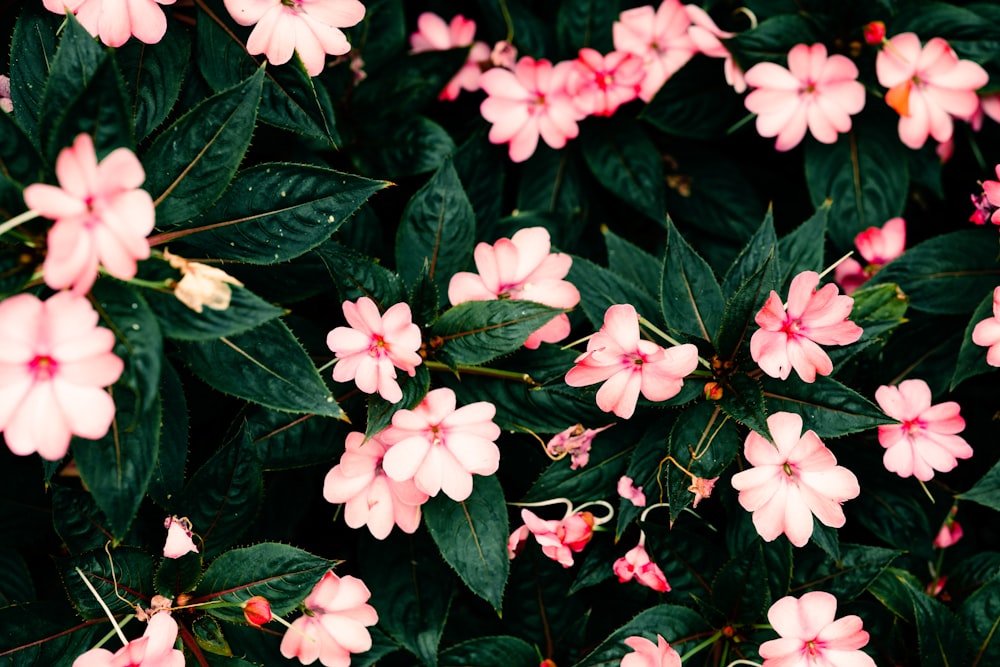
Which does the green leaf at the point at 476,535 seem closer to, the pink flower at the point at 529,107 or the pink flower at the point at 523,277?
the pink flower at the point at 523,277

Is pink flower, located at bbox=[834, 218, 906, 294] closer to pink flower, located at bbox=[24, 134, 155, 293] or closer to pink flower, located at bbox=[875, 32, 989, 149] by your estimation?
pink flower, located at bbox=[875, 32, 989, 149]

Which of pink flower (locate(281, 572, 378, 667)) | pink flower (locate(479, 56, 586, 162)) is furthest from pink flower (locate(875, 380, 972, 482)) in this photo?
pink flower (locate(281, 572, 378, 667))

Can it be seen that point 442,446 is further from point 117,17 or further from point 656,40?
point 656,40

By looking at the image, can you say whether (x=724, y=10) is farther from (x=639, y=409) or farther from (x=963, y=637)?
(x=963, y=637)

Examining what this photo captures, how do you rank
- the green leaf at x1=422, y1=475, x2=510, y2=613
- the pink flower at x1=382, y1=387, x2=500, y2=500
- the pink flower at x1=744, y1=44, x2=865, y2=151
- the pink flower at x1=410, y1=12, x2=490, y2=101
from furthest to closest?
1. the pink flower at x1=410, y1=12, x2=490, y2=101
2. the pink flower at x1=744, y1=44, x2=865, y2=151
3. the green leaf at x1=422, y1=475, x2=510, y2=613
4. the pink flower at x1=382, y1=387, x2=500, y2=500

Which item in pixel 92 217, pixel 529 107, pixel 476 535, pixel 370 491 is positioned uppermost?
pixel 92 217

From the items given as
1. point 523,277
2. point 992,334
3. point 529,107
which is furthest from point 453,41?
point 992,334
